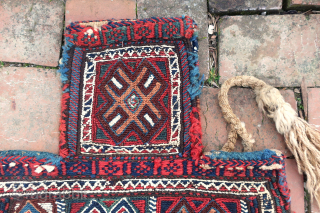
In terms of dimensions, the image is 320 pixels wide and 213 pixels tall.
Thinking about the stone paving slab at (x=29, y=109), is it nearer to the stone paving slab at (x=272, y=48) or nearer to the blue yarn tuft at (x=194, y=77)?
the blue yarn tuft at (x=194, y=77)

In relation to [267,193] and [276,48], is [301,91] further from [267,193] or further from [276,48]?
[267,193]

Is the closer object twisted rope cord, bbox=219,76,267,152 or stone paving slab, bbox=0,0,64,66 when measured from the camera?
twisted rope cord, bbox=219,76,267,152

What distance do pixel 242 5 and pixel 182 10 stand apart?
0.40m

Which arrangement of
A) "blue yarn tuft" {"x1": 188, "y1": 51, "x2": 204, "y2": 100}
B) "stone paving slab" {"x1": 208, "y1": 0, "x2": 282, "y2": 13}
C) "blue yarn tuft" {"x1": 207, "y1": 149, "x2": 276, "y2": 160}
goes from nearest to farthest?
"blue yarn tuft" {"x1": 207, "y1": 149, "x2": 276, "y2": 160}, "blue yarn tuft" {"x1": 188, "y1": 51, "x2": 204, "y2": 100}, "stone paving slab" {"x1": 208, "y1": 0, "x2": 282, "y2": 13}

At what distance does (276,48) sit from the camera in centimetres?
140

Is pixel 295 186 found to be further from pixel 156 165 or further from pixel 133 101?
pixel 133 101

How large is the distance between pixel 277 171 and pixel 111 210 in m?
1.00

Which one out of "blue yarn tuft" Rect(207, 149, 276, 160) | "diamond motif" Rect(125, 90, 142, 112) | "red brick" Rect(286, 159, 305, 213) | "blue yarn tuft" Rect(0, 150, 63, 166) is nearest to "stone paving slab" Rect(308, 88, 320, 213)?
"red brick" Rect(286, 159, 305, 213)

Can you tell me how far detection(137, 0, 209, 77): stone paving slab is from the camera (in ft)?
4.71

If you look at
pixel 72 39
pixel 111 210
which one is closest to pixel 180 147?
pixel 111 210

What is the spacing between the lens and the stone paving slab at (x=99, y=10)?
1.46 meters

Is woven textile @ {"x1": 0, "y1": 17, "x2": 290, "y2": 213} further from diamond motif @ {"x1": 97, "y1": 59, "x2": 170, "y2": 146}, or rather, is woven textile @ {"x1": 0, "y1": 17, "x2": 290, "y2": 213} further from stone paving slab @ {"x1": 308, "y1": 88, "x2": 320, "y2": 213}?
stone paving slab @ {"x1": 308, "y1": 88, "x2": 320, "y2": 213}

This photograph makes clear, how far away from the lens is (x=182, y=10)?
56.9 inches

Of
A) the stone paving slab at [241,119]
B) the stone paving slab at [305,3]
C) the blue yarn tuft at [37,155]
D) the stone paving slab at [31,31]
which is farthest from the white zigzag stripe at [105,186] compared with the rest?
the stone paving slab at [305,3]
